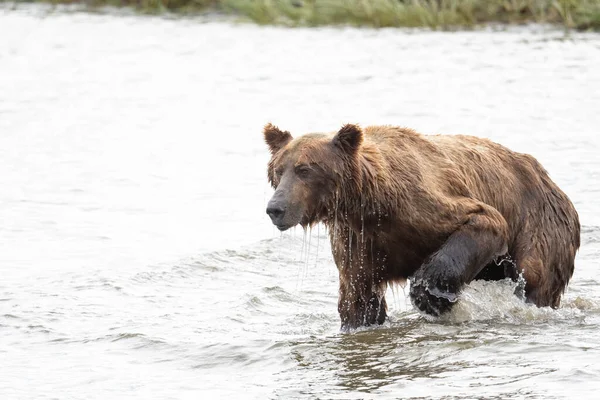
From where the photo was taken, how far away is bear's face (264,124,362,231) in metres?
6.69

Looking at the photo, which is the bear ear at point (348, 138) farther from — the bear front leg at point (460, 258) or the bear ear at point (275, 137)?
the bear front leg at point (460, 258)

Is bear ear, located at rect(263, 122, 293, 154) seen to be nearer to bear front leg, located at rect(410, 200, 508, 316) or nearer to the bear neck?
the bear neck

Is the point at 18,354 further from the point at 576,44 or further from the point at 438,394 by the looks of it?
the point at 576,44

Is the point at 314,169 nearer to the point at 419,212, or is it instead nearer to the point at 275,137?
the point at 275,137

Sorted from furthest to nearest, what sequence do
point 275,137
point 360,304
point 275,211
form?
point 360,304 → point 275,137 → point 275,211

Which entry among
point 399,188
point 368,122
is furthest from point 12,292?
point 368,122

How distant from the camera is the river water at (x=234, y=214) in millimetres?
6887

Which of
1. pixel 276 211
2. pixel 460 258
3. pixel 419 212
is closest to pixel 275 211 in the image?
pixel 276 211

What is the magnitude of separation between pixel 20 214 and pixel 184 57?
11833 millimetres

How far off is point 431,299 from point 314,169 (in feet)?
3.85

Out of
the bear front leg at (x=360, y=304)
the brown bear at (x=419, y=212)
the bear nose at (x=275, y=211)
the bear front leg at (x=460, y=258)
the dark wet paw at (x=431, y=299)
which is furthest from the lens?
the bear front leg at (x=360, y=304)

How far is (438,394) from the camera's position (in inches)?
242

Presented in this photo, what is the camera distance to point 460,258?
7035 millimetres

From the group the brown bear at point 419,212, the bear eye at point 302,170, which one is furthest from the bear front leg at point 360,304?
the bear eye at point 302,170
